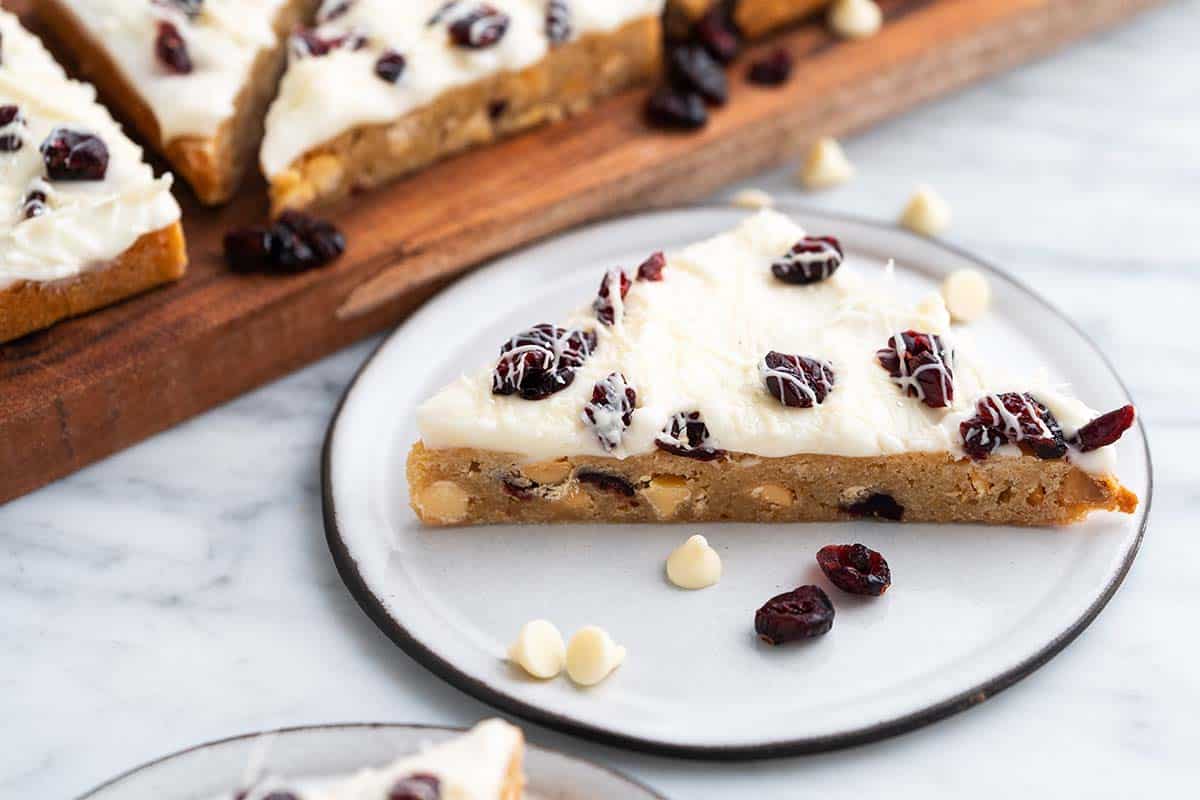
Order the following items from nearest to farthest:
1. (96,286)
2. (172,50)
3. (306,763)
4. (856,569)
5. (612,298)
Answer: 1. (306,763)
2. (856,569)
3. (612,298)
4. (96,286)
5. (172,50)

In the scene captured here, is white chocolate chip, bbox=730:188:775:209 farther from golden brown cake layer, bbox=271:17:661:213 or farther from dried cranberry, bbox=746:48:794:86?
golden brown cake layer, bbox=271:17:661:213

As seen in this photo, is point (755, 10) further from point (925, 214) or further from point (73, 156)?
point (73, 156)

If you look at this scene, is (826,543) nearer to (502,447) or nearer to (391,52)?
(502,447)

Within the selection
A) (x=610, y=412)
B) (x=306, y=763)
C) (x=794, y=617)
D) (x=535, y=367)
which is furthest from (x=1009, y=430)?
(x=306, y=763)

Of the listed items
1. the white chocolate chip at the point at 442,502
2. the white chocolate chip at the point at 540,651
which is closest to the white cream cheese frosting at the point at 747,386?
the white chocolate chip at the point at 442,502

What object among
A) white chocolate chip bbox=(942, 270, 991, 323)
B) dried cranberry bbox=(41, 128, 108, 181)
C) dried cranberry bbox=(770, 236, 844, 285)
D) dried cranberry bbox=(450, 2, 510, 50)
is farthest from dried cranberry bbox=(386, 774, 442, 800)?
dried cranberry bbox=(450, 2, 510, 50)

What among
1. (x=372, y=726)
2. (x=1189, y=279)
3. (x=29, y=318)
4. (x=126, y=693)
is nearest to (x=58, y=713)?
(x=126, y=693)

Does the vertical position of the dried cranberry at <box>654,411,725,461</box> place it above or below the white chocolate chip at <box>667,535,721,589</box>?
above
